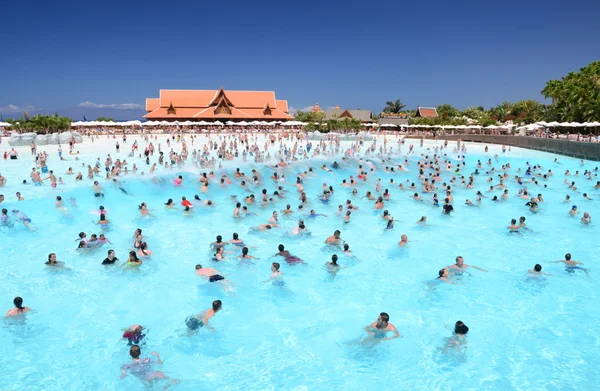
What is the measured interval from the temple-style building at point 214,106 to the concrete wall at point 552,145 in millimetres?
27990

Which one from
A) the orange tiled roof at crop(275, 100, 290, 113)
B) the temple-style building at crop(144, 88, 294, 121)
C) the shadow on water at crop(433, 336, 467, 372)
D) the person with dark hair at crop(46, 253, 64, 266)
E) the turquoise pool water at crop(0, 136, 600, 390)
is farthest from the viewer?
the orange tiled roof at crop(275, 100, 290, 113)

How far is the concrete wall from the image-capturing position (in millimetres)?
27250

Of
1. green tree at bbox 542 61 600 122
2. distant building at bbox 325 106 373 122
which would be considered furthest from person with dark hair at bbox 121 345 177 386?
distant building at bbox 325 106 373 122

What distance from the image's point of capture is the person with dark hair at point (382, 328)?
267 inches

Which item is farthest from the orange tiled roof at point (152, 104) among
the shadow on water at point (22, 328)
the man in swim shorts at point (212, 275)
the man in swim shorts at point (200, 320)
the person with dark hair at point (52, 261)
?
the man in swim shorts at point (200, 320)

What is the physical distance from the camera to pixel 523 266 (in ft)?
33.3

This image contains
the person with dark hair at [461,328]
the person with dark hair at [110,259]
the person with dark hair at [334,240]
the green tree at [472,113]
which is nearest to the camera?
the person with dark hair at [461,328]

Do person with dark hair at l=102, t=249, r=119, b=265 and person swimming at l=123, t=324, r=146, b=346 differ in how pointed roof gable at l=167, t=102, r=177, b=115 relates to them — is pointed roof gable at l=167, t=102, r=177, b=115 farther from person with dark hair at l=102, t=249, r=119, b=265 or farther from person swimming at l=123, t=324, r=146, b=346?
person swimming at l=123, t=324, r=146, b=346

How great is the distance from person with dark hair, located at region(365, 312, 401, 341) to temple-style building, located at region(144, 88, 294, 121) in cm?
4958

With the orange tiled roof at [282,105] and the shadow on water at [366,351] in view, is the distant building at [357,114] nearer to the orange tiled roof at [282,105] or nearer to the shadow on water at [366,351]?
the orange tiled roof at [282,105]

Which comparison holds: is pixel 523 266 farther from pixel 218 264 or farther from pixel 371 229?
pixel 218 264

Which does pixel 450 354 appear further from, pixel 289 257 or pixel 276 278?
pixel 289 257

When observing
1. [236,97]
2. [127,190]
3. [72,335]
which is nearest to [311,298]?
[72,335]

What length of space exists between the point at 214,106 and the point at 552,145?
128 feet
